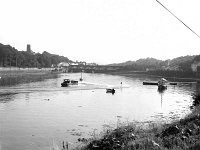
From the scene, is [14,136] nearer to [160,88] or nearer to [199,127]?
[199,127]

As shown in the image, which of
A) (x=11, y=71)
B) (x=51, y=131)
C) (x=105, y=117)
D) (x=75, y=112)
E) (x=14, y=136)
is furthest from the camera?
(x=11, y=71)

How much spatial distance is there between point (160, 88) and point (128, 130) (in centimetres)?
8989

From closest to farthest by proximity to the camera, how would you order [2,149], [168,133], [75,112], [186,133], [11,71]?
[186,133] → [168,133] → [2,149] → [75,112] → [11,71]

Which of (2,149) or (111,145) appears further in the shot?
(2,149)

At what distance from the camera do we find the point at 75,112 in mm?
47375

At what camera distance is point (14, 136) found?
97.5 feet

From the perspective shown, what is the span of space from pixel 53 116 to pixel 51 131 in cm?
1098

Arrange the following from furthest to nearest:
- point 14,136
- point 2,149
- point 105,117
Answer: point 105,117, point 14,136, point 2,149

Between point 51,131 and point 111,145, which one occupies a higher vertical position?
point 111,145

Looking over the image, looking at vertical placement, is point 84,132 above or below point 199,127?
below

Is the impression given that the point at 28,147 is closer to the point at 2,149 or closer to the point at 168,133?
Answer: the point at 2,149

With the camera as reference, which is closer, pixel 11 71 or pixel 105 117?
pixel 105 117

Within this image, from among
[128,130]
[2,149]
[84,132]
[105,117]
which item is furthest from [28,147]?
[105,117]

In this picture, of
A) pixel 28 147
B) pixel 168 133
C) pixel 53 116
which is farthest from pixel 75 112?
pixel 168 133
